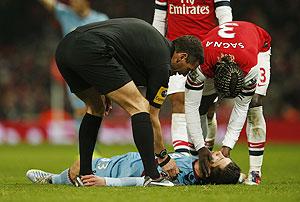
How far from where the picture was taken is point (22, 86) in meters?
26.5

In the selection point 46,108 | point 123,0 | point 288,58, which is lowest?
point 46,108

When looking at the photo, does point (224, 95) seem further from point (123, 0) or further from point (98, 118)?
point (123, 0)

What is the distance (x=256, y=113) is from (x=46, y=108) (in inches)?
649

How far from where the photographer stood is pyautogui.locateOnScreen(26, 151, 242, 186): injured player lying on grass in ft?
27.2

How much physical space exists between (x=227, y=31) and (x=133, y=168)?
176 centimetres

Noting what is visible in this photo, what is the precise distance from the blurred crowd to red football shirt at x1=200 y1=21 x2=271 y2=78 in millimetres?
13733

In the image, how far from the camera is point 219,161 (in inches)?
326

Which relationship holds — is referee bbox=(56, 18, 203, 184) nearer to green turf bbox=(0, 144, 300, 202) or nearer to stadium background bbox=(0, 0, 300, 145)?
green turf bbox=(0, 144, 300, 202)

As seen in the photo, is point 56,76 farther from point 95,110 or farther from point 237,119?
point 237,119

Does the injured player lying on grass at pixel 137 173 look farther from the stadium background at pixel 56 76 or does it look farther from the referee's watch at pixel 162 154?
the stadium background at pixel 56 76

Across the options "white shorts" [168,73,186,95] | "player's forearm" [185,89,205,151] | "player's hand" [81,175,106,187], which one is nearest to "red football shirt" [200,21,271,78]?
"player's forearm" [185,89,205,151]

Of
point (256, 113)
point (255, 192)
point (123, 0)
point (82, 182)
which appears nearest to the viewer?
point (255, 192)

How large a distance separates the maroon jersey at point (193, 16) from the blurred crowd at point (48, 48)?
40.4 ft

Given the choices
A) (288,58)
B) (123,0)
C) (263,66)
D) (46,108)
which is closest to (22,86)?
(46,108)
